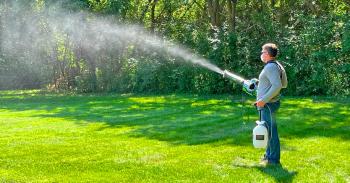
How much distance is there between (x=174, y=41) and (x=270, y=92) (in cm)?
1406

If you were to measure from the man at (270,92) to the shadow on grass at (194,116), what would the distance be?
1.62 meters

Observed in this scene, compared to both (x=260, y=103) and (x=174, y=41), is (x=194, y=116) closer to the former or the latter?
(x=260, y=103)

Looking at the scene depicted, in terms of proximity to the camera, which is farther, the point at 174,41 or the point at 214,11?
the point at 214,11

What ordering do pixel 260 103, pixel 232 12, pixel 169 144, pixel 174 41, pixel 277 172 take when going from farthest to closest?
pixel 232 12
pixel 174 41
pixel 169 144
pixel 260 103
pixel 277 172

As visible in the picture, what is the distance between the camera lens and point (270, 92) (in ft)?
22.2

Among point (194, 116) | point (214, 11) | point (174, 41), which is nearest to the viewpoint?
point (194, 116)

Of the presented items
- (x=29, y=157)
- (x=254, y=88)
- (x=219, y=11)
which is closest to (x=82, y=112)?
(x=29, y=157)

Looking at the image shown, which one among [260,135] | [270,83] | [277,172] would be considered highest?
[270,83]

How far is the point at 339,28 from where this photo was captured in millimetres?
16656

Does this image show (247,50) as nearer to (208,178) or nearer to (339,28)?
(339,28)

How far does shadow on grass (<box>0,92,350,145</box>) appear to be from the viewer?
9554 millimetres

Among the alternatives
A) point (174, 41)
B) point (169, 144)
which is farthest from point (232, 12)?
point (169, 144)

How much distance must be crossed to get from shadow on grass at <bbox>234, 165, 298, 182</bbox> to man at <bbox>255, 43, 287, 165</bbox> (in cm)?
16

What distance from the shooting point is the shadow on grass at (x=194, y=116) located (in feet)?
31.3
